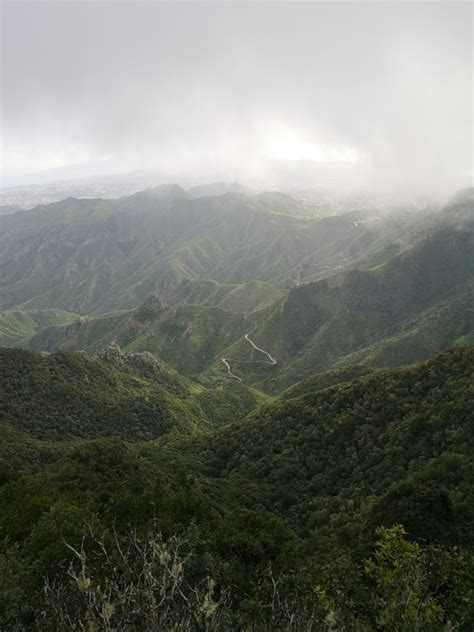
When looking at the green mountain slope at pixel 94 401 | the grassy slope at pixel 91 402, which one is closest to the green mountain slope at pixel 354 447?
the green mountain slope at pixel 94 401

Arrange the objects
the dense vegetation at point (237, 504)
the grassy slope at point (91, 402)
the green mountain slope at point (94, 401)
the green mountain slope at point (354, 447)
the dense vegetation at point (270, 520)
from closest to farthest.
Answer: the dense vegetation at point (270, 520), the dense vegetation at point (237, 504), the green mountain slope at point (354, 447), the grassy slope at point (91, 402), the green mountain slope at point (94, 401)

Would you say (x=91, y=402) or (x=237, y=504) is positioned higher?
(x=237, y=504)

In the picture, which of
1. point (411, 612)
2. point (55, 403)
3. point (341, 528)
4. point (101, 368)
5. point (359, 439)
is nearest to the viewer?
point (411, 612)

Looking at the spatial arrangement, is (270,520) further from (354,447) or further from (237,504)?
(354,447)

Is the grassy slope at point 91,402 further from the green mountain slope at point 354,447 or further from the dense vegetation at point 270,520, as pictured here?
the green mountain slope at point 354,447

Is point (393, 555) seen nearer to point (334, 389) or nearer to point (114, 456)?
point (114, 456)

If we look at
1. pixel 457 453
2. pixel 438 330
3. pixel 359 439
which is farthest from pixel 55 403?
pixel 438 330

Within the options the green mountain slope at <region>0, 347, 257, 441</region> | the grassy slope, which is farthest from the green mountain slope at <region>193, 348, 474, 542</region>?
the grassy slope

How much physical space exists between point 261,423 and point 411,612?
6761 centimetres

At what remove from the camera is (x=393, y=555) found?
26188mm

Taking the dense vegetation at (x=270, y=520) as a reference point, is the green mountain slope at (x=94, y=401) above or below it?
below

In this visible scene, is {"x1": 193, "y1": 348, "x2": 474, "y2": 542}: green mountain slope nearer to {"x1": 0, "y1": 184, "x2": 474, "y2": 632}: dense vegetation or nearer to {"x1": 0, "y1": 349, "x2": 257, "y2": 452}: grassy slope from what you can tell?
{"x1": 0, "y1": 184, "x2": 474, "y2": 632}: dense vegetation

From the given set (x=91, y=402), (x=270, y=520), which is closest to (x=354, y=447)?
(x=270, y=520)

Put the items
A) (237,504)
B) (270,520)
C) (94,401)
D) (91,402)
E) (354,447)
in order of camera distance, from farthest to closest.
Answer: (94,401) < (91,402) < (354,447) < (237,504) < (270,520)
